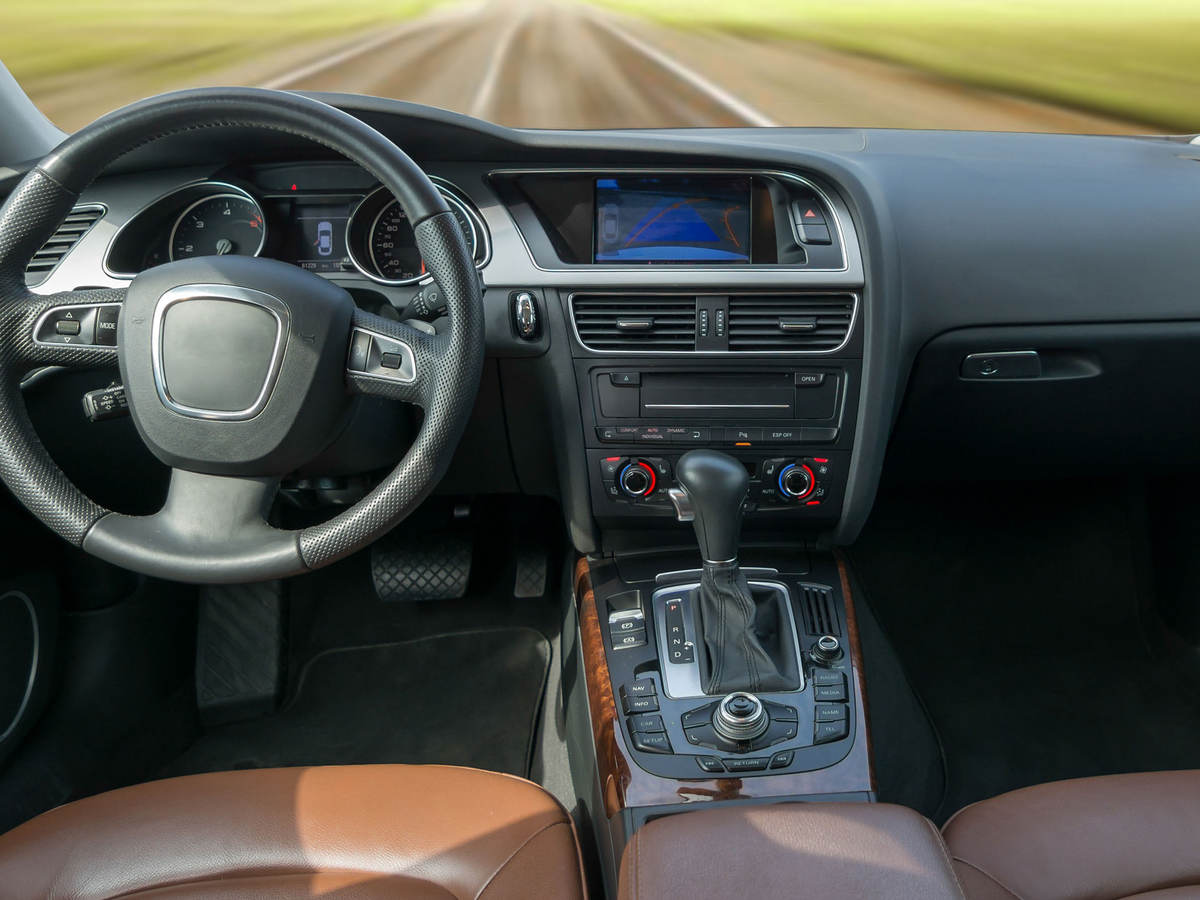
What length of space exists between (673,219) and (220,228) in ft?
2.56

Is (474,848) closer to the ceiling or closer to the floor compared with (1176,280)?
closer to the floor

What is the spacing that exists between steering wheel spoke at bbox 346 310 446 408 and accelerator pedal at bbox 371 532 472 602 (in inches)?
42.3

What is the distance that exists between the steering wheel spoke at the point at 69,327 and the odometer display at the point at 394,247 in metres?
0.46

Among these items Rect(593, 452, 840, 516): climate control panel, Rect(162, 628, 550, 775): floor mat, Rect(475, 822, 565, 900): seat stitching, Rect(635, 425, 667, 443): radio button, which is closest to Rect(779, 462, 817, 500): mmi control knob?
Rect(593, 452, 840, 516): climate control panel

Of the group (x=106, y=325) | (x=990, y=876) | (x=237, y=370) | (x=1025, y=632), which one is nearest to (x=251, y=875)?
(x=237, y=370)

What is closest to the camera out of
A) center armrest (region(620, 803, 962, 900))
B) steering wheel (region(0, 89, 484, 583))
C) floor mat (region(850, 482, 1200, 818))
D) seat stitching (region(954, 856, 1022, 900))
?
center armrest (region(620, 803, 962, 900))

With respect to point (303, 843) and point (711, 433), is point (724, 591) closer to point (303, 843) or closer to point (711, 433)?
point (711, 433)

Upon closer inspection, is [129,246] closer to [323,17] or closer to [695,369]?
[323,17]

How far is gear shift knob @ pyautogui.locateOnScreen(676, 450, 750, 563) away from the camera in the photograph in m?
1.37

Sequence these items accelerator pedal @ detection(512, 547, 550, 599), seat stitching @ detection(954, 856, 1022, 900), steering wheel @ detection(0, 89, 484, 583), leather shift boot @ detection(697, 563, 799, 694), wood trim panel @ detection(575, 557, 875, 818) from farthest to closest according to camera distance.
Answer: accelerator pedal @ detection(512, 547, 550, 599) → leather shift boot @ detection(697, 563, 799, 694) → wood trim panel @ detection(575, 557, 875, 818) → steering wheel @ detection(0, 89, 484, 583) → seat stitching @ detection(954, 856, 1022, 900)

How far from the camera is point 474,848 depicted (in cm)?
108

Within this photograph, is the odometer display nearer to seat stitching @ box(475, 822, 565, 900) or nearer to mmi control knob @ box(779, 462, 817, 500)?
mmi control knob @ box(779, 462, 817, 500)

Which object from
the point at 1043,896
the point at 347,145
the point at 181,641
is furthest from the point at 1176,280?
the point at 181,641

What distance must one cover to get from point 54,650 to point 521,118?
4.48 feet
